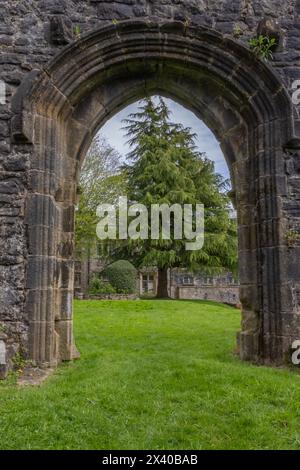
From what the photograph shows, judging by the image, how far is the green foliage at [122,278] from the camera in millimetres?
17266

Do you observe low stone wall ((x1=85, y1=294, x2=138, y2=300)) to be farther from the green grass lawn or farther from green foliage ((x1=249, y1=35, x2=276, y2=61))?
green foliage ((x1=249, y1=35, x2=276, y2=61))

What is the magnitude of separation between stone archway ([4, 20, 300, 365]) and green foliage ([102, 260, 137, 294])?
1172cm

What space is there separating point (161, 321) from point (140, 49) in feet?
21.9

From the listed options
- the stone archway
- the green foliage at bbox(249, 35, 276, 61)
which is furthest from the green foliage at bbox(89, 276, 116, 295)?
the green foliage at bbox(249, 35, 276, 61)

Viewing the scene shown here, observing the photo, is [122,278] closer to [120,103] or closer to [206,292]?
[206,292]

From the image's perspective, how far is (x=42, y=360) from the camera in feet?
16.3

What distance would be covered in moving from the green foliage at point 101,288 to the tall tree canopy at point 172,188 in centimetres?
245

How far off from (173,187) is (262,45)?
44.7 ft

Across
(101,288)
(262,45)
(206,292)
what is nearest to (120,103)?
(262,45)

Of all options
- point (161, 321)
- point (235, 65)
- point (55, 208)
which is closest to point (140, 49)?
point (235, 65)

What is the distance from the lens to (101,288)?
57.1 ft

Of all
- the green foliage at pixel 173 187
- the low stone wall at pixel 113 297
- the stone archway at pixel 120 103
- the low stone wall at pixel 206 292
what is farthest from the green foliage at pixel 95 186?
the stone archway at pixel 120 103

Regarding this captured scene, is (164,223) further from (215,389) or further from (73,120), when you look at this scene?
(215,389)

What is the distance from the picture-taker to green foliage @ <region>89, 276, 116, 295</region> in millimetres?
17078
